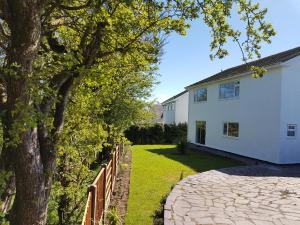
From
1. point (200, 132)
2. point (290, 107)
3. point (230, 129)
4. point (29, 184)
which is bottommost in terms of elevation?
point (29, 184)

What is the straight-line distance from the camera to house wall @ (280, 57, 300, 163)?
58.1 feet

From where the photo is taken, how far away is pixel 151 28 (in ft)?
19.7

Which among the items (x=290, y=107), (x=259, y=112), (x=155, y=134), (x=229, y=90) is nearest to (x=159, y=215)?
(x=290, y=107)

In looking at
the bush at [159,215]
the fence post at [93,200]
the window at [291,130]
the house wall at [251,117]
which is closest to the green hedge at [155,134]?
the house wall at [251,117]

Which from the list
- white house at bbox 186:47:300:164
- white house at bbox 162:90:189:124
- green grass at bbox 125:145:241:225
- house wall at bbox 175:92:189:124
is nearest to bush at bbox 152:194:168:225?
green grass at bbox 125:145:241:225

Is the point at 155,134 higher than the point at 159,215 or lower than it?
higher

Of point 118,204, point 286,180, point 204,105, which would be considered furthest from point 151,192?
point 204,105

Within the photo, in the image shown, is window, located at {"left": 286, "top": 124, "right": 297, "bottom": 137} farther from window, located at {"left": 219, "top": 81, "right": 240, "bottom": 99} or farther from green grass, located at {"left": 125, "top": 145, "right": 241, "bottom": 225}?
window, located at {"left": 219, "top": 81, "right": 240, "bottom": 99}

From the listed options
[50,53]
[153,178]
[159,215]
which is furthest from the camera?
[153,178]

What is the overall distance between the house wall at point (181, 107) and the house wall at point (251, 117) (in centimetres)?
1729

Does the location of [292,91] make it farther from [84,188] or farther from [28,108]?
[28,108]

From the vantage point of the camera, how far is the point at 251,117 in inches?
811

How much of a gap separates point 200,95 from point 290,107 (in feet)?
39.4

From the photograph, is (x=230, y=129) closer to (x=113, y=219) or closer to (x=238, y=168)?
(x=238, y=168)
